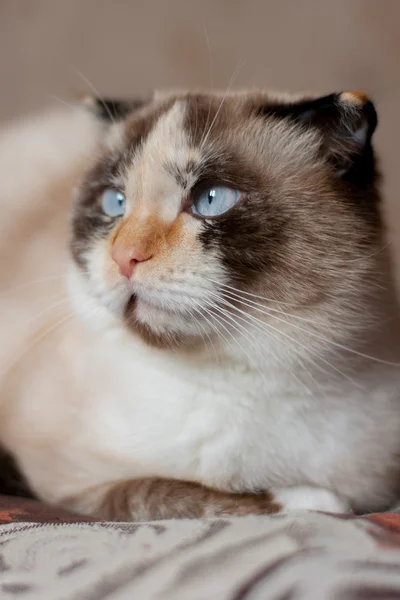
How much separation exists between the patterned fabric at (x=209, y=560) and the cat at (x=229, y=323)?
22cm

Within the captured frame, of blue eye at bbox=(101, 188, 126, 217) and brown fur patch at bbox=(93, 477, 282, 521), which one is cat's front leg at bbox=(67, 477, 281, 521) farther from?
blue eye at bbox=(101, 188, 126, 217)

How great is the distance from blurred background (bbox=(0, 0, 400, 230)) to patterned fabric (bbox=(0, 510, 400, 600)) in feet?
4.31

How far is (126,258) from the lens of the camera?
98cm

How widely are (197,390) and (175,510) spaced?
20 cm

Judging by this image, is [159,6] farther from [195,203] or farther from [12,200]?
[195,203]

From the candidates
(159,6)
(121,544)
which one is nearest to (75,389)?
(121,544)

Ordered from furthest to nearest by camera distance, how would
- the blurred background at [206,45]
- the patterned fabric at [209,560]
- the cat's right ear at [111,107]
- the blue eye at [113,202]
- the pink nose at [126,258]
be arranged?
the blurred background at [206,45]
the cat's right ear at [111,107]
the blue eye at [113,202]
the pink nose at [126,258]
the patterned fabric at [209,560]

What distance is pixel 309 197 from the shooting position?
1042 mm

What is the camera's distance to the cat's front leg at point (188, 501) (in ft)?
3.29

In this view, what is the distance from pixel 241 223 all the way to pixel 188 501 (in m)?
0.44

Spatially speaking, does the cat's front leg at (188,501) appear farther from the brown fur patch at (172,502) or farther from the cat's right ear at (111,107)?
the cat's right ear at (111,107)

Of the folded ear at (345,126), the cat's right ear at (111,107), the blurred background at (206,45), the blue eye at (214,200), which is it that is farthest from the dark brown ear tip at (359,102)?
the blurred background at (206,45)

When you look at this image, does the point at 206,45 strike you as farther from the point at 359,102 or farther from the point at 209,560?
the point at 209,560

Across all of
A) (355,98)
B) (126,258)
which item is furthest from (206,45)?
(126,258)
